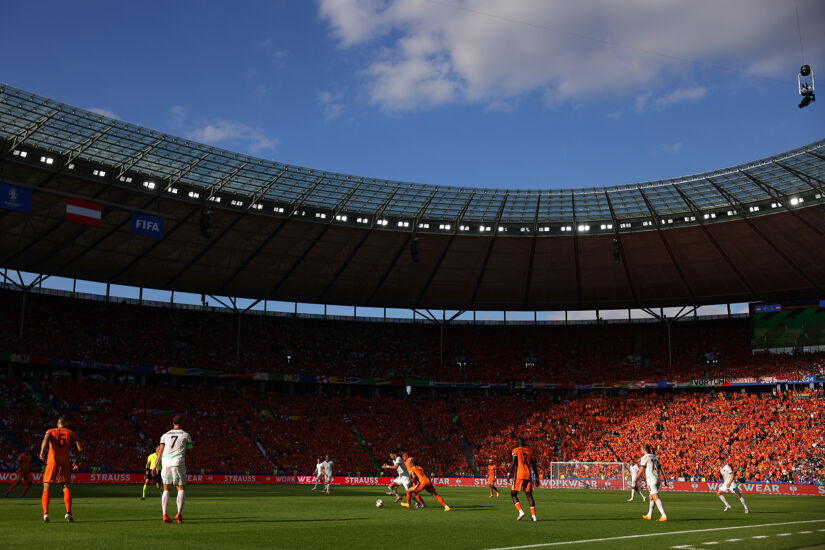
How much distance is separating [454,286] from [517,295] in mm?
6151

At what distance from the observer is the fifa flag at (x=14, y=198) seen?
3552 cm

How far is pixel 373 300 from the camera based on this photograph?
66875 mm

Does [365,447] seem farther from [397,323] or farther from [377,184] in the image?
[377,184]

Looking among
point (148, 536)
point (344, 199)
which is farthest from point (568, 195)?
point (148, 536)

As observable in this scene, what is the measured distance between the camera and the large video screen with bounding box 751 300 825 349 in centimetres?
6034

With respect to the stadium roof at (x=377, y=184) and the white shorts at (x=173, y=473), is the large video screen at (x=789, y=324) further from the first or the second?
the white shorts at (x=173, y=473)

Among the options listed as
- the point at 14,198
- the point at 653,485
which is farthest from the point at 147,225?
→ the point at 653,485

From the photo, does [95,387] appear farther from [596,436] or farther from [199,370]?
[596,436]

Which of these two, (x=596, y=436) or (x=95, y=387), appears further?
(x=596, y=436)

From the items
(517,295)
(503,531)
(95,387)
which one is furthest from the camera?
(517,295)

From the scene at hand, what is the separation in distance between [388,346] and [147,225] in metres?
34.1

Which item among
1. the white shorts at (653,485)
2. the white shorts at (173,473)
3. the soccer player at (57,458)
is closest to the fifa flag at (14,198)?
the soccer player at (57,458)

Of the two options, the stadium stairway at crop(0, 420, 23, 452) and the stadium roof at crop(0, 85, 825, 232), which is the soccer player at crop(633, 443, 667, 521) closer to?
the stadium roof at crop(0, 85, 825, 232)

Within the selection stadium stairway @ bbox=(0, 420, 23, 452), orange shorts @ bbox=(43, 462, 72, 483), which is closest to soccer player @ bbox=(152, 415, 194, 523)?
orange shorts @ bbox=(43, 462, 72, 483)
